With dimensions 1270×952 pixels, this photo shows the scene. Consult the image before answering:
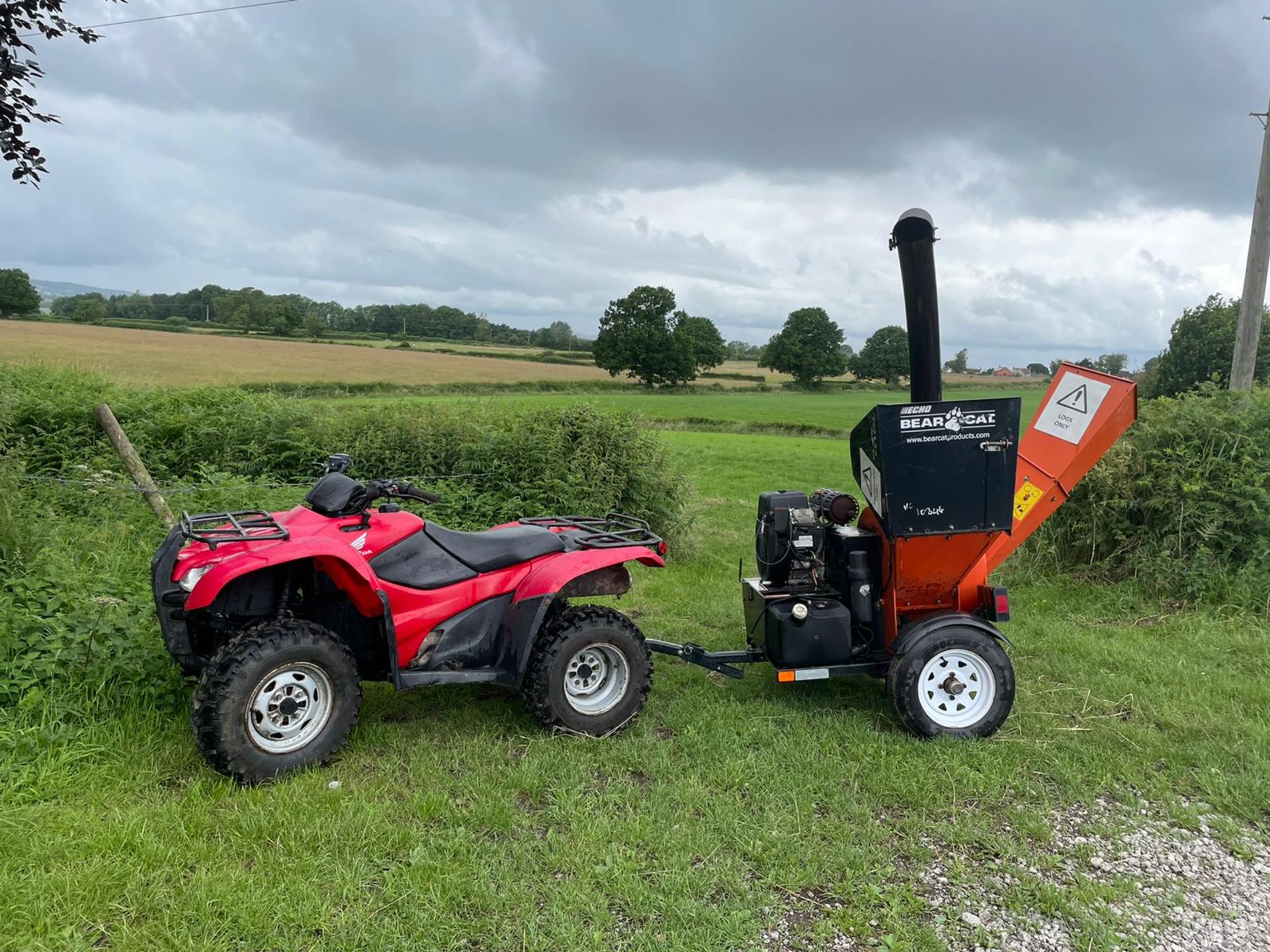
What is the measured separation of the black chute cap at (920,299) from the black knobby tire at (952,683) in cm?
131

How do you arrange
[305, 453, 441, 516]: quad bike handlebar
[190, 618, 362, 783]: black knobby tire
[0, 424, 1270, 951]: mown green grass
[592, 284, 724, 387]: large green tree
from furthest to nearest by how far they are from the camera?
[592, 284, 724, 387]: large green tree < [305, 453, 441, 516]: quad bike handlebar < [190, 618, 362, 783]: black knobby tire < [0, 424, 1270, 951]: mown green grass

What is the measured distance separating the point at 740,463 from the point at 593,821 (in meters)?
16.1

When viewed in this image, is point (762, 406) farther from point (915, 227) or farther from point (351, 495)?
point (351, 495)

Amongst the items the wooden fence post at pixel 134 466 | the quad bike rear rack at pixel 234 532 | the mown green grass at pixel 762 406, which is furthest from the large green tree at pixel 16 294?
the quad bike rear rack at pixel 234 532

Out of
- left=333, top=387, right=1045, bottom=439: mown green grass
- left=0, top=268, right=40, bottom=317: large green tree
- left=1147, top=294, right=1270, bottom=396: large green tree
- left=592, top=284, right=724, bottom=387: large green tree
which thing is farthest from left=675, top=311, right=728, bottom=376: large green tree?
left=0, top=268, right=40, bottom=317: large green tree

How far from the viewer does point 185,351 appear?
39094 millimetres

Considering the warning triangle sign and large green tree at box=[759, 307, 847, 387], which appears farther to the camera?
large green tree at box=[759, 307, 847, 387]

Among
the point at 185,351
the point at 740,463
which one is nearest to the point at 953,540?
the point at 740,463

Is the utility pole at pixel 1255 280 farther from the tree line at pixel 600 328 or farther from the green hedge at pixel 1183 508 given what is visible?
the tree line at pixel 600 328

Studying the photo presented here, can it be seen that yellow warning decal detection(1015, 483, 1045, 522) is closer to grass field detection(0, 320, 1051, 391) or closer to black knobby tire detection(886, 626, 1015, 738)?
black knobby tire detection(886, 626, 1015, 738)

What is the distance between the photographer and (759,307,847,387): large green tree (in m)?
73.2

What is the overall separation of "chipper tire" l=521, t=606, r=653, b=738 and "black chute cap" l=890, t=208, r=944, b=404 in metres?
2.03

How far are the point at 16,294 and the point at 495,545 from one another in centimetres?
6023

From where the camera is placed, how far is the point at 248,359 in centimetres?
3884
